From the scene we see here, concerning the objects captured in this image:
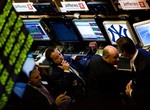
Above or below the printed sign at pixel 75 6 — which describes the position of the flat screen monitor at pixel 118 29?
below

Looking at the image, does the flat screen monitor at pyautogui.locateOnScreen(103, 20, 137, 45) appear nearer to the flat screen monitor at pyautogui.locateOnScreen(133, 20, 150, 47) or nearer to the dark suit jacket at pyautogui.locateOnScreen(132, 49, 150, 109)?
the flat screen monitor at pyautogui.locateOnScreen(133, 20, 150, 47)

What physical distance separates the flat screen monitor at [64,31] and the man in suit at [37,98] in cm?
185

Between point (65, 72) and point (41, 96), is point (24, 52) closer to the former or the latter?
point (41, 96)

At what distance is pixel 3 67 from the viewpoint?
3480mm

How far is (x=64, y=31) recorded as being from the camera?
6918 mm

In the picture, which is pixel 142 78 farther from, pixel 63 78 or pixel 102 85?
pixel 63 78

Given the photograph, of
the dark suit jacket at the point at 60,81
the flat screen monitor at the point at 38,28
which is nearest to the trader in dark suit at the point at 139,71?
the dark suit jacket at the point at 60,81

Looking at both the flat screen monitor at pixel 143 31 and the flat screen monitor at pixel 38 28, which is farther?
the flat screen monitor at pixel 38 28

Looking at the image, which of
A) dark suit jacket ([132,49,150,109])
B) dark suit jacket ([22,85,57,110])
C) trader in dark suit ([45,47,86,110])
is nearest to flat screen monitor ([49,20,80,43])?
trader in dark suit ([45,47,86,110])

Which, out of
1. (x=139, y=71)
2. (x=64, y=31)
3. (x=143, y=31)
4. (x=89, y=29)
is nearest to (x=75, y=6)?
(x=89, y=29)

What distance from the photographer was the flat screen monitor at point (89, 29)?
653cm

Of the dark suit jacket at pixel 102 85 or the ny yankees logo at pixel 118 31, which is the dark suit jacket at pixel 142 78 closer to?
the dark suit jacket at pixel 102 85

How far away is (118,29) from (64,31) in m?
1.05

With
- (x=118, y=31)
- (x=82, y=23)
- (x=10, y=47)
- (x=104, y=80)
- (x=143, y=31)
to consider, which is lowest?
(x=104, y=80)
